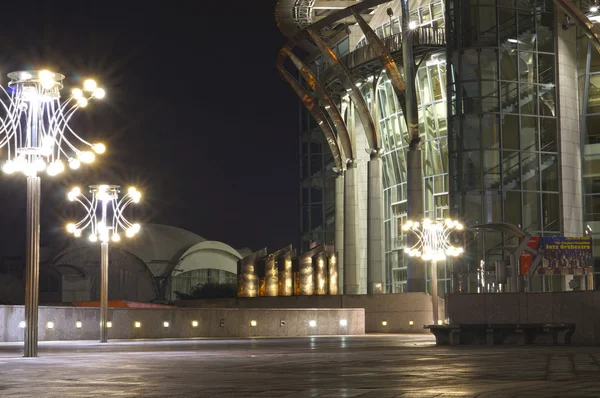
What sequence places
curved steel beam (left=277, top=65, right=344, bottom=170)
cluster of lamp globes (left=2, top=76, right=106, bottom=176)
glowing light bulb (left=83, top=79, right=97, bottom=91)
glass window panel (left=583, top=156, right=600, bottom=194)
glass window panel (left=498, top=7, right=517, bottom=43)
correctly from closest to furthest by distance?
cluster of lamp globes (left=2, top=76, right=106, bottom=176), glowing light bulb (left=83, top=79, right=97, bottom=91), glass window panel (left=498, top=7, right=517, bottom=43), glass window panel (left=583, top=156, right=600, bottom=194), curved steel beam (left=277, top=65, right=344, bottom=170)

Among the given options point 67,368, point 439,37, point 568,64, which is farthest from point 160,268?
point 67,368

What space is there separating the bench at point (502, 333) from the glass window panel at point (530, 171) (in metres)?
26.4

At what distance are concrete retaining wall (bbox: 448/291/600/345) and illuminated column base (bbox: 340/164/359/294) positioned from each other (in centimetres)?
3839

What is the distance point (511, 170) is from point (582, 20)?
9.17 metres

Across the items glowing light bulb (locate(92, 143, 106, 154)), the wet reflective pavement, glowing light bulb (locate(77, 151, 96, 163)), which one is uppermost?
glowing light bulb (locate(92, 143, 106, 154))

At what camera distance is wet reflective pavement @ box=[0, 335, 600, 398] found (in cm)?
1289

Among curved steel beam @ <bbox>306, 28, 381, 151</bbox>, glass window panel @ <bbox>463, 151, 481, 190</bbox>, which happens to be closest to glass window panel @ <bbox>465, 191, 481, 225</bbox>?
glass window panel @ <bbox>463, 151, 481, 190</bbox>

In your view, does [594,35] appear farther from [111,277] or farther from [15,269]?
[15,269]

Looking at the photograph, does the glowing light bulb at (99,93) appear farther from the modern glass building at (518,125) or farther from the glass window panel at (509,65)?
the glass window panel at (509,65)

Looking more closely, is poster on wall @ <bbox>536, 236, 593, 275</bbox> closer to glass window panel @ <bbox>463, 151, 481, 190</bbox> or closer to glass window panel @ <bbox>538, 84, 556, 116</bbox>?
glass window panel @ <bbox>463, 151, 481, 190</bbox>

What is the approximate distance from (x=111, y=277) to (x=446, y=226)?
206ft

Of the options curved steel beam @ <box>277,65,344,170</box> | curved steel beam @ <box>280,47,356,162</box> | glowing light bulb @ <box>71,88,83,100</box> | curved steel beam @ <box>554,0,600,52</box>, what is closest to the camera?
glowing light bulb @ <box>71,88,83,100</box>

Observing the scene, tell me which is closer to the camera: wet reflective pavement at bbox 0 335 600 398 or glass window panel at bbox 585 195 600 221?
Result: wet reflective pavement at bbox 0 335 600 398

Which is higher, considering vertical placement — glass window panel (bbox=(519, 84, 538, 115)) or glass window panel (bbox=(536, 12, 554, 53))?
glass window panel (bbox=(536, 12, 554, 53))
